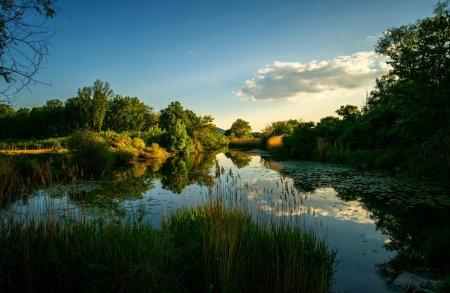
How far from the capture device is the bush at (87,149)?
17625 mm

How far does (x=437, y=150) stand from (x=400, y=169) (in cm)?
276

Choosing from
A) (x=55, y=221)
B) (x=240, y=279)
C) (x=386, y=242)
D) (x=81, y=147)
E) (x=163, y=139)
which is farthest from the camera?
(x=163, y=139)

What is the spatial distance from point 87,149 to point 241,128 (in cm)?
8141

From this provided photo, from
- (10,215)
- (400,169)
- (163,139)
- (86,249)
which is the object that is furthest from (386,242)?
(163,139)

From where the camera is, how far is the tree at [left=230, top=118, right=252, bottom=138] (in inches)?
3770

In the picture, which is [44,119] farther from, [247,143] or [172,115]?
[247,143]

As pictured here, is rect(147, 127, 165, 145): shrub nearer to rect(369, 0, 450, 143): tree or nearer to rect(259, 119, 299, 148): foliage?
rect(259, 119, 299, 148): foliage

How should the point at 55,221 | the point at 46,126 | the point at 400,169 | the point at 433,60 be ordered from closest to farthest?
the point at 55,221
the point at 433,60
the point at 400,169
the point at 46,126

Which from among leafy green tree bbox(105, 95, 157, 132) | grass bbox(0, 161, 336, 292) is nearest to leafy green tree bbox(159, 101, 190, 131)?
leafy green tree bbox(105, 95, 157, 132)

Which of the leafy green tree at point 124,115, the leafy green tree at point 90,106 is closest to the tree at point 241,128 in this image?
the leafy green tree at point 124,115

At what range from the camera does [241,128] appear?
9756cm

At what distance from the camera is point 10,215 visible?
3.94 meters

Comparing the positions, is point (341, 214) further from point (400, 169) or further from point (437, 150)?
point (400, 169)

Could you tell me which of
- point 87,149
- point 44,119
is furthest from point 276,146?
point 44,119
